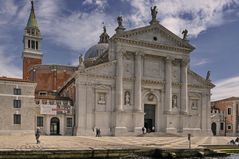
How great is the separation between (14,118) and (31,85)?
4187mm

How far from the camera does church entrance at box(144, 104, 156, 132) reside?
161 feet

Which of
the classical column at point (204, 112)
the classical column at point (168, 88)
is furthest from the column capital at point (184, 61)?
the classical column at point (204, 112)

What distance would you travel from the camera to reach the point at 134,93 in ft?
155

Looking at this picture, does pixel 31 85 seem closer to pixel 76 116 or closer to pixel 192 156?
pixel 76 116

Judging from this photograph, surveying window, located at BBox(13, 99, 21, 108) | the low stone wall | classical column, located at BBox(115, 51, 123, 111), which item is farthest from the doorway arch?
the low stone wall

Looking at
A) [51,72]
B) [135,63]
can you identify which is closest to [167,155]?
[135,63]

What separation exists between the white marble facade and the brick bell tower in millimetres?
31724

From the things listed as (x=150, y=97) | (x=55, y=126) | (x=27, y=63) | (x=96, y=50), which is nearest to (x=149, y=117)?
(x=150, y=97)

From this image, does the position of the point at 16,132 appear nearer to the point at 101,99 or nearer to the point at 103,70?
the point at 101,99

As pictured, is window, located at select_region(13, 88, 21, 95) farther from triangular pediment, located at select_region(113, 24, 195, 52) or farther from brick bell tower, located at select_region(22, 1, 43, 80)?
brick bell tower, located at select_region(22, 1, 43, 80)

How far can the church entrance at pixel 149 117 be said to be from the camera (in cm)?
4894

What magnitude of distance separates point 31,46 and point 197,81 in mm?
38186

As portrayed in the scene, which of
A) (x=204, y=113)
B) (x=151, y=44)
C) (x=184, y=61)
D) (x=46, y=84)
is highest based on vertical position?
(x=151, y=44)

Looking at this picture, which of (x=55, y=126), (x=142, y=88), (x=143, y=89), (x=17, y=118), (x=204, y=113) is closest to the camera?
(x=17, y=118)
